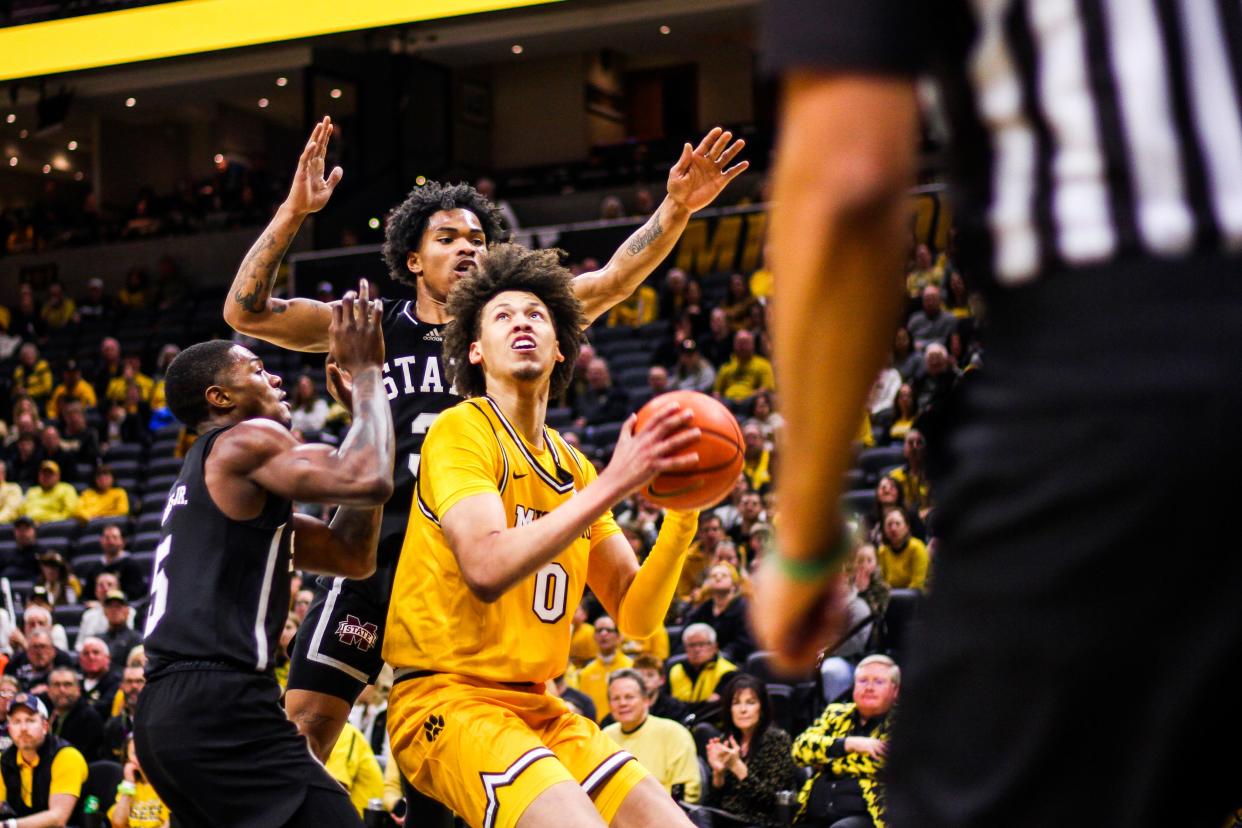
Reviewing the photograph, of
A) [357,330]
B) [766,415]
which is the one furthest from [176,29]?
[357,330]

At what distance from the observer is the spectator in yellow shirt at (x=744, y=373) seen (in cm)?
1559

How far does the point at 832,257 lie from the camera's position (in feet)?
4.97

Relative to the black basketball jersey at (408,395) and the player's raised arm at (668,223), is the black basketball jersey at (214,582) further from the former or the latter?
the player's raised arm at (668,223)

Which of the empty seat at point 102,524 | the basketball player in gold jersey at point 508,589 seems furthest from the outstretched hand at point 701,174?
the empty seat at point 102,524

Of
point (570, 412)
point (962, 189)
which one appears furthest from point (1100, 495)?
point (570, 412)

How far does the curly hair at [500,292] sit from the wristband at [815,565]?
10.6 ft

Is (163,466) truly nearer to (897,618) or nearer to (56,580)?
(56,580)

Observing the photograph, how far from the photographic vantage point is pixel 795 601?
168 cm

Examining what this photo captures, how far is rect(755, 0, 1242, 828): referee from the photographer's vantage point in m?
1.41

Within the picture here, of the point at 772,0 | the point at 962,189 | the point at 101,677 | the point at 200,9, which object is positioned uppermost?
the point at 200,9

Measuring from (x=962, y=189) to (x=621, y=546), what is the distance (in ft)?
10.8

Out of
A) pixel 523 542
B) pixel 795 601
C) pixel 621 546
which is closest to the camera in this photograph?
pixel 795 601

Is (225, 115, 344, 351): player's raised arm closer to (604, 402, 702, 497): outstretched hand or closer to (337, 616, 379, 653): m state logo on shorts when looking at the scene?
Answer: (337, 616, 379, 653): m state logo on shorts

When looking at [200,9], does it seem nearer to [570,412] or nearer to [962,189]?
[570,412]
